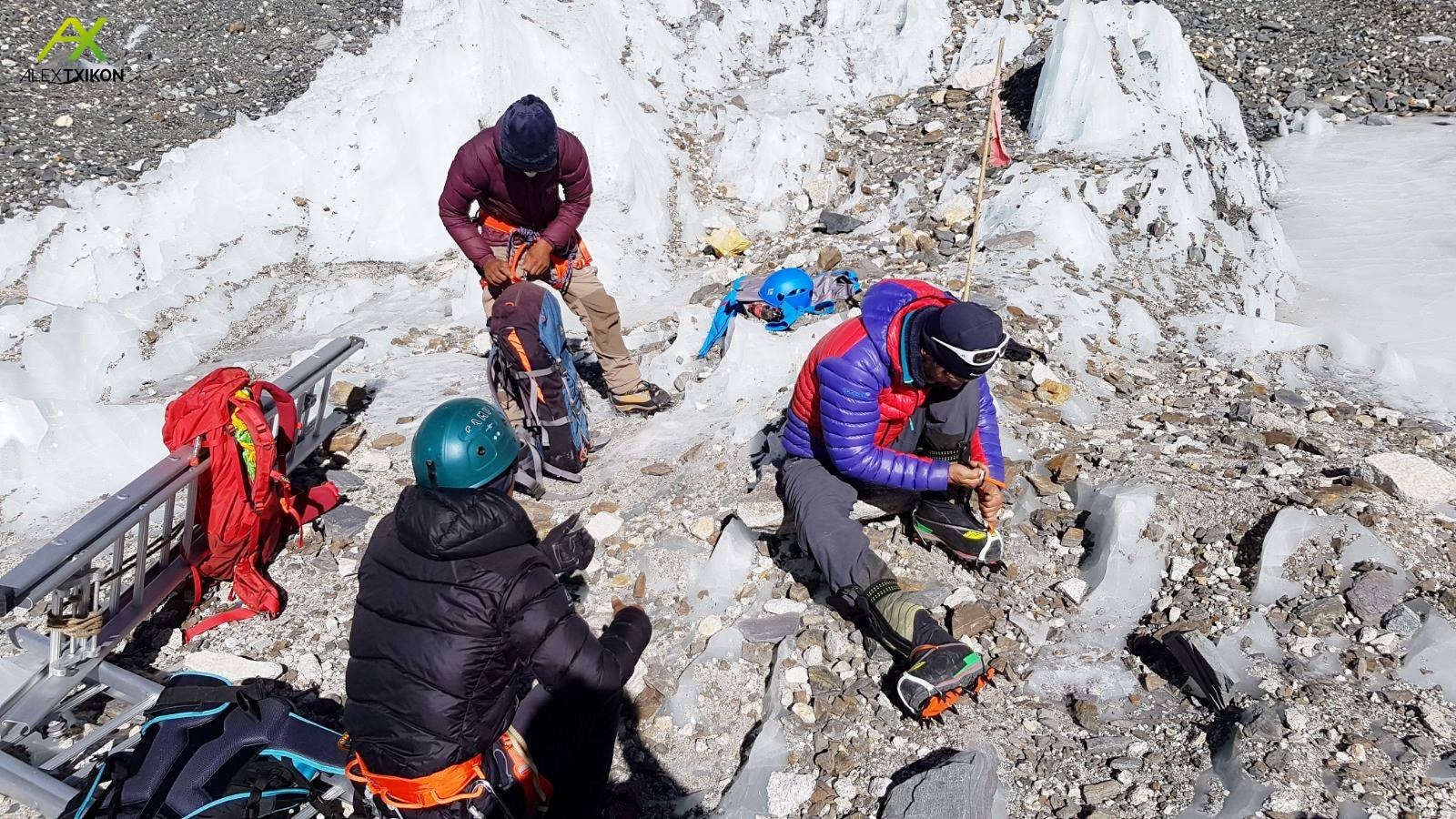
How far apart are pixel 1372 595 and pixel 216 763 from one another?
182 inches

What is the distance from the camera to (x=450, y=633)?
2.84 meters

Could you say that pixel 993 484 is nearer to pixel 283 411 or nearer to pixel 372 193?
pixel 283 411

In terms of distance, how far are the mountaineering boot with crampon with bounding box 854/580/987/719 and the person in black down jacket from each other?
1.19 metres

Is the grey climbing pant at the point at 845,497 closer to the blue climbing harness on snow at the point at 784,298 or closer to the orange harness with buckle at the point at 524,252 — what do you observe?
the blue climbing harness on snow at the point at 784,298

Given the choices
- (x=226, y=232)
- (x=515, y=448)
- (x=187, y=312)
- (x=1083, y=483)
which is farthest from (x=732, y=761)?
(x=226, y=232)

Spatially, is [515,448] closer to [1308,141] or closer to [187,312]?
[187,312]

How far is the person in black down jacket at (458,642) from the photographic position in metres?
2.82

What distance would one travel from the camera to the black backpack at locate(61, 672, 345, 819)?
10.3 ft

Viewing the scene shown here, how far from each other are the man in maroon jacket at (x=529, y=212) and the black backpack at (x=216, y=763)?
302 centimetres

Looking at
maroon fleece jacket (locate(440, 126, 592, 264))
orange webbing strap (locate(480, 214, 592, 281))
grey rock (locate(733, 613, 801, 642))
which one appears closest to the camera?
grey rock (locate(733, 613, 801, 642))

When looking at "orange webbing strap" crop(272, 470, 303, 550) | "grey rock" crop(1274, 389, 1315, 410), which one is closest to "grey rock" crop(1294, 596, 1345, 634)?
"grey rock" crop(1274, 389, 1315, 410)

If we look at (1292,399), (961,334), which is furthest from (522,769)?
(1292,399)

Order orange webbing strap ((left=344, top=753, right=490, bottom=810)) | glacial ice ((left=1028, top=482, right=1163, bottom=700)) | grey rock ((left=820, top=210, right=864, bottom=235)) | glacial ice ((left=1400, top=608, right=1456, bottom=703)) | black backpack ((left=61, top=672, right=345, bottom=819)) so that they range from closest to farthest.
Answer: orange webbing strap ((left=344, top=753, right=490, bottom=810)) < black backpack ((left=61, top=672, right=345, bottom=819)) < glacial ice ((left=1400, top=608, right=1456, bottom=703)) < glacial ice ((left=1028, top=482, right=1163, bottom=700)) < grey rock ((left=820, top=210, right=864, bottom=235))

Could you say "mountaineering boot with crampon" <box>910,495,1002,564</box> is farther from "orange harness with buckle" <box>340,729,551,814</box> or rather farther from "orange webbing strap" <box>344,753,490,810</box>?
"orange webbing strap" <box>344,753,490,810</box>
